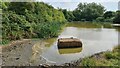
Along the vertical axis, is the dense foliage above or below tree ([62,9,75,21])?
above

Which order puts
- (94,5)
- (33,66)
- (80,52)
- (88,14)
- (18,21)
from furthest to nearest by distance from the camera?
(94,5) → (88,14) → (18,21) → (80,52) → (33,66)

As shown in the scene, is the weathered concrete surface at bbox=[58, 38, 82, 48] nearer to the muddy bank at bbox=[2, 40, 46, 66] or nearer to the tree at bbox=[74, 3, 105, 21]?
the muddy bank at bbox=[2, 40, 46, 66]

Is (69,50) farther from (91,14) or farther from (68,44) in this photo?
(91,14)

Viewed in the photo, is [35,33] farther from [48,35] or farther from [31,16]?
[31,16]

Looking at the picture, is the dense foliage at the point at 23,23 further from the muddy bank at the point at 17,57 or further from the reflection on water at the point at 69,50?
the reflection on water at the point at 69,50

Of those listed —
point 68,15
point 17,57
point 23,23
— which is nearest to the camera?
point 17,57

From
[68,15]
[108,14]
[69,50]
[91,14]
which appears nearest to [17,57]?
[69,50]

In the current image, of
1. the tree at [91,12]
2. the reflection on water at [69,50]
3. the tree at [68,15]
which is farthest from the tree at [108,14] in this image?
the reflection on water at [69,50]

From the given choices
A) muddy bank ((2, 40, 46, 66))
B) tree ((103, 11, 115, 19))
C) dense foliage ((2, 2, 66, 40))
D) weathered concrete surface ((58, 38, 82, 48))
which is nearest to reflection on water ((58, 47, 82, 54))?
weathered concrete surface ((58, 38, 82, 48))

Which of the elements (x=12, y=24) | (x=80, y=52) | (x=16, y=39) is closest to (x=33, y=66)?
(x=80, y=52)

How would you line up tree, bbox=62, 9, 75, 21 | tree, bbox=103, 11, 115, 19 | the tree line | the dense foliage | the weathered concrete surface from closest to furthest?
the weathered concrete surface → the dense foliage → tree, bbox=103, 11, 115, 19 → tree, bbox=62, 9, 75, 21 → the tree line

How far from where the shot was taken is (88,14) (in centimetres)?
4044

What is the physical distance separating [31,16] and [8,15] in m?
2.84

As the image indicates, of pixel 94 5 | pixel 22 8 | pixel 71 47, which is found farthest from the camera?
pixel 94 5
